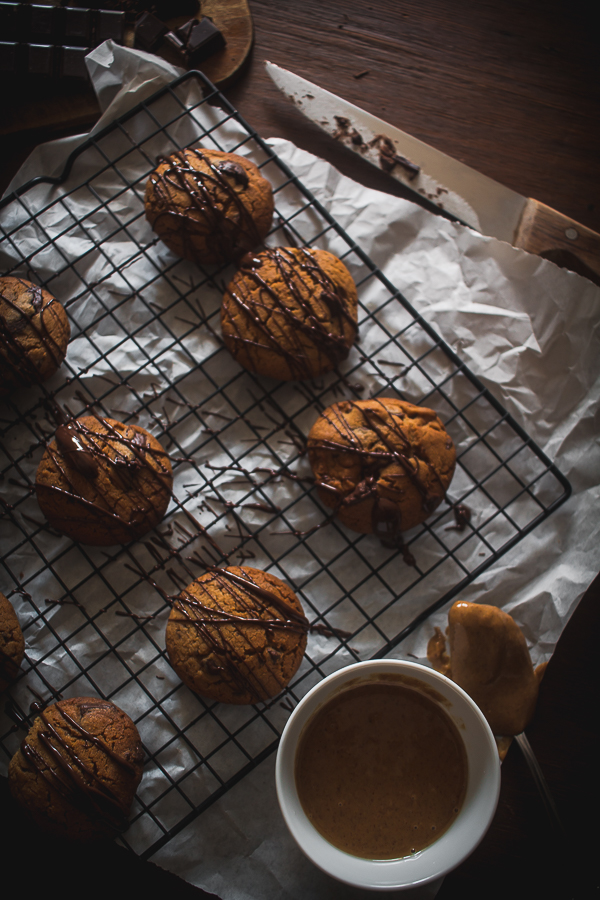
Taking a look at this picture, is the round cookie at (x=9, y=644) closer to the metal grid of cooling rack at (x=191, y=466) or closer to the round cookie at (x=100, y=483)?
the metal grid of cooling rack at (x=191, y=466)

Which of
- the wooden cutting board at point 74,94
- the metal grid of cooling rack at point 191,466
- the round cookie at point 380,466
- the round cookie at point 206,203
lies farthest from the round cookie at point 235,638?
the wooden cutting board at point 74,94

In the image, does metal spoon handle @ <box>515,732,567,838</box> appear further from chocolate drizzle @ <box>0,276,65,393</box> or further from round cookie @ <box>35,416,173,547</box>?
chocolate drizzle @ <box>0,276,65,393</box>

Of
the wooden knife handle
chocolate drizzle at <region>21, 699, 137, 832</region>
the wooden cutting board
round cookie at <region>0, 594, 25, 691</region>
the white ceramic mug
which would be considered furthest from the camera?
the wooden cutting board

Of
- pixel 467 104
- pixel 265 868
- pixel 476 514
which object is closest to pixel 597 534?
pixel 476 514

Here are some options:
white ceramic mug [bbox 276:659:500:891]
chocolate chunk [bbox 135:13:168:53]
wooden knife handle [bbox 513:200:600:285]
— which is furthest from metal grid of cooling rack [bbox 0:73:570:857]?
wooden knife handle [bbox 513:200:600:285]

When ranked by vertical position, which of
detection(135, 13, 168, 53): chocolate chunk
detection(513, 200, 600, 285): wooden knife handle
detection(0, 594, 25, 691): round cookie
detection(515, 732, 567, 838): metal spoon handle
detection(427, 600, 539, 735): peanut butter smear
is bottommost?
detection(515, 732, 567, 838): metal spoon handle

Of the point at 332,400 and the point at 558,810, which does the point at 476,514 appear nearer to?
the point at 332,400

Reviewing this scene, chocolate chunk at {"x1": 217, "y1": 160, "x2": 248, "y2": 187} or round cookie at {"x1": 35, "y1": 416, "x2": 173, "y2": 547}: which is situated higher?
chocolate chunk at {"x1": 217, "y1": 160, "x2": 248, "y2": 187}
